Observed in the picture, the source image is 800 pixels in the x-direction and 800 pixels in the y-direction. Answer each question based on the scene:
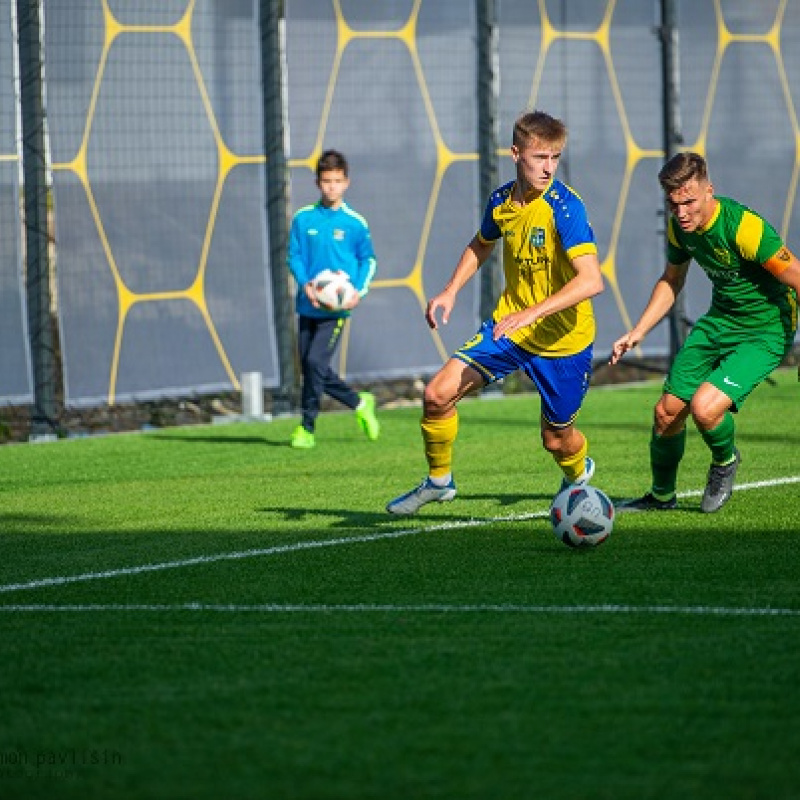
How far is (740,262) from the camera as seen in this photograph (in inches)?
353

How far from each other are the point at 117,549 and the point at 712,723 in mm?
4242

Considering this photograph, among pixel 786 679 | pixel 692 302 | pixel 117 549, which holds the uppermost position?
pixel 786 679

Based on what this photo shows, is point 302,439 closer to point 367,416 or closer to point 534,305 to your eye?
point 367,416

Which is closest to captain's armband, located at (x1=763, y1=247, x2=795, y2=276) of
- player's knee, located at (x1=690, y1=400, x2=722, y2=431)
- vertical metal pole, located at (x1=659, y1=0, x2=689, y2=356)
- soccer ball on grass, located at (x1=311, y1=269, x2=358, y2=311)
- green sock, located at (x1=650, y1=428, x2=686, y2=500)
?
player's knee, located at (x1=690, y1=400, x2=722, y2=431)

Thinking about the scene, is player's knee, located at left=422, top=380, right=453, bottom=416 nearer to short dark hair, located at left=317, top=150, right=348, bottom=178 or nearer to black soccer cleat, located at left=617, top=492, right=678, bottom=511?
black soccer cleat, located at left=617, top=492, right=678, bottom=511

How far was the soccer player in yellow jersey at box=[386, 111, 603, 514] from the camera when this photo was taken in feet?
28.7

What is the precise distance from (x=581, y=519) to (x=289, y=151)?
8756mm

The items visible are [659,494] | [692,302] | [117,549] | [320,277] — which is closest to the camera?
[117,549]

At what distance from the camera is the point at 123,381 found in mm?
15125

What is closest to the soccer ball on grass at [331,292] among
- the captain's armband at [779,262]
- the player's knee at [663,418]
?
the player's knee at [663,418]

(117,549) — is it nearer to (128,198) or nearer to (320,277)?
(320,277)

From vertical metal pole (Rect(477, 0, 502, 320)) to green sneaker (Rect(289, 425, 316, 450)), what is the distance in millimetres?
4415

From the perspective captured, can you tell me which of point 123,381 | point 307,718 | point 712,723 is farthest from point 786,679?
point 123,381

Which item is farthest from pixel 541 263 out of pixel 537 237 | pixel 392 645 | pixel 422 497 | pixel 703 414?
pixel 392 645
